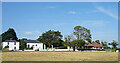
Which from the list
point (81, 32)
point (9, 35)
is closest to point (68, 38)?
point (81, 32)

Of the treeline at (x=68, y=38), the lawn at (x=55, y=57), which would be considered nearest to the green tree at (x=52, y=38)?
the treeline at (x=68, y=38)

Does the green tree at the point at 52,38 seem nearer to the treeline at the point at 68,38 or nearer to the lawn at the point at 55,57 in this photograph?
the treeline at the point at 68,38

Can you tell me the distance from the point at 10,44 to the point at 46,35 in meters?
24.9

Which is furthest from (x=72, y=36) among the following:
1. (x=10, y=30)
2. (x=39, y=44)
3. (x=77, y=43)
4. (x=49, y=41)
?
(x=10, y=30)

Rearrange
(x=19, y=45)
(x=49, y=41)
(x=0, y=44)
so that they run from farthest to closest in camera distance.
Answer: (x=49, y=41) < (x=19, y=45) < (x=0, y=44)

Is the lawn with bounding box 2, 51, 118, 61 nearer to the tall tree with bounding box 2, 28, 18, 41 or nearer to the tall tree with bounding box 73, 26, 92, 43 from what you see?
the tall tree with bounding box 73, 26, 92, 43

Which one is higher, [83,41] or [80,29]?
[80,29]

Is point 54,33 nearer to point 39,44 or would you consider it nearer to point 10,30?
point 39,44

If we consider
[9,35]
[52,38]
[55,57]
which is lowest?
[55,57]

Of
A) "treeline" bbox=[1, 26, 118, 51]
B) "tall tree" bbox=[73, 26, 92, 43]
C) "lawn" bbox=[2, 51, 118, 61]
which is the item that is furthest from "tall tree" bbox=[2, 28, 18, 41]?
"lawn" bbox=[2, 51, 118, 61]

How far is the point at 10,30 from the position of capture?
88062 mm

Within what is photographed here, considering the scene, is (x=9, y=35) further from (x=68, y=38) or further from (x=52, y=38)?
(x=68, y=38)

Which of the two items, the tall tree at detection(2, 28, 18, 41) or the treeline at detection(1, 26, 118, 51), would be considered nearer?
the treeline at detection(1, 26, 118, 51)

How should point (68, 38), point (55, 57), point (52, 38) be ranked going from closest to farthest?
point (55, 57)
point (68, 38)
point (52, 38)
